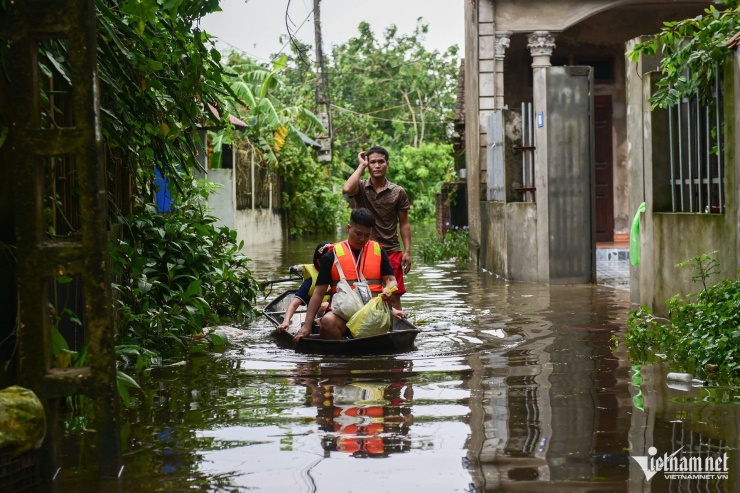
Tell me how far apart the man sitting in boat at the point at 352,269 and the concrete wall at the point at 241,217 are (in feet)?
30.7

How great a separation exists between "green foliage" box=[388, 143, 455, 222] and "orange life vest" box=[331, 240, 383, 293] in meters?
42.7

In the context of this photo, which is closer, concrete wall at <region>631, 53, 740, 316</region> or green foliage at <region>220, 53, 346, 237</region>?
concrete wall at <region>631, 53, 740, 316</region>

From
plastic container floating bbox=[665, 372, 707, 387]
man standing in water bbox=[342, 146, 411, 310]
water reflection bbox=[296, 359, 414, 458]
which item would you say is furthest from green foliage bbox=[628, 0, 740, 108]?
water reflection bbox=[296, 359, 414, 458]

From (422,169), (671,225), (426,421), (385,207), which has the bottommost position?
(426,421)

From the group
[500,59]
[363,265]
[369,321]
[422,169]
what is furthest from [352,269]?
[422,169]

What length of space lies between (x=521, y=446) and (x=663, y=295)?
6.34 meters

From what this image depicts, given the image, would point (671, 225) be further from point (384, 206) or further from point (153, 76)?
point (153, 76)

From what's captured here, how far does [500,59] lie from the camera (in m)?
19.4

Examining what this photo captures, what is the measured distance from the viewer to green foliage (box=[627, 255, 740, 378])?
315 inches

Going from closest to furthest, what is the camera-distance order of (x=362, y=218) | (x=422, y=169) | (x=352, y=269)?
(x=362, y=218) < (x=352, y=269) < (x=422, y=169)

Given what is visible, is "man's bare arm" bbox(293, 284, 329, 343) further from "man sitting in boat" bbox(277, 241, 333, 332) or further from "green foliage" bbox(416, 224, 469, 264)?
"green foliage" bbox(416, 224, 469, 264)

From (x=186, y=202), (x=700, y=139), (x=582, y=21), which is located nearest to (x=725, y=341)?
(x=700, y=139)

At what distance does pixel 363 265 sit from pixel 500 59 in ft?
34.1

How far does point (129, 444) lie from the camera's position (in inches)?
241
